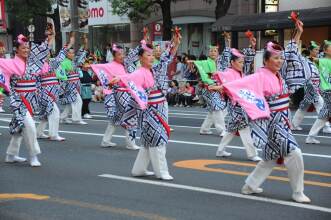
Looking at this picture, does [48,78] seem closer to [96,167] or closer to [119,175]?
[96,167]

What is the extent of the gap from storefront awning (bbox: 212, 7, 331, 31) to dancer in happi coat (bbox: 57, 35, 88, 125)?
302 inches

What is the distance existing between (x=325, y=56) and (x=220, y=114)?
91.7 inches

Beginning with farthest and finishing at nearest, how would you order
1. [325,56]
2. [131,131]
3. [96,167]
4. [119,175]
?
[325,56], [131,131], [96,167], [119,175]

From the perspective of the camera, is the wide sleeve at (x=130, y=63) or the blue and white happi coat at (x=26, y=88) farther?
the wide sleeve at (x=130, y=63)

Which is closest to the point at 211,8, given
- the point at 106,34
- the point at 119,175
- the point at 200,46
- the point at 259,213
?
the point at 200,46

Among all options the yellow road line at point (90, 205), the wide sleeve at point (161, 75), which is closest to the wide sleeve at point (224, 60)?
the wide sleeve at point (161, 75)

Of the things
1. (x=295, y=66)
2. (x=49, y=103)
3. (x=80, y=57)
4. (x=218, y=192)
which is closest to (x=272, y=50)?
(x=295, y=66)

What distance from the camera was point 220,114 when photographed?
1172cm

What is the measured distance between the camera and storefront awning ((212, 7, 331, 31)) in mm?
18359

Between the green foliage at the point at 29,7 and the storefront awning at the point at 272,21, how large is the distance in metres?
11.8

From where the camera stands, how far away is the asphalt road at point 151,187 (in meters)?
6.03

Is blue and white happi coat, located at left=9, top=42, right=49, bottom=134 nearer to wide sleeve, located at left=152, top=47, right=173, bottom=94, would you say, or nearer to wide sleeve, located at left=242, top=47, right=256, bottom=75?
wide sleeve, located at left=152, top=47, right=173, bottom=94

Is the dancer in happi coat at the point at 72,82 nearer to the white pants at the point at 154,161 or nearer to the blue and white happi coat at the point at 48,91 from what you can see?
the blue and white happi coat at the point at 48,91

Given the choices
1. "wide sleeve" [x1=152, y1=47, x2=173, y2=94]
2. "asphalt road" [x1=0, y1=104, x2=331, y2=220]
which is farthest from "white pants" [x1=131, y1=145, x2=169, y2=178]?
"wide sleeve" [x1=152, y1=47, x2=173, y2=94]
